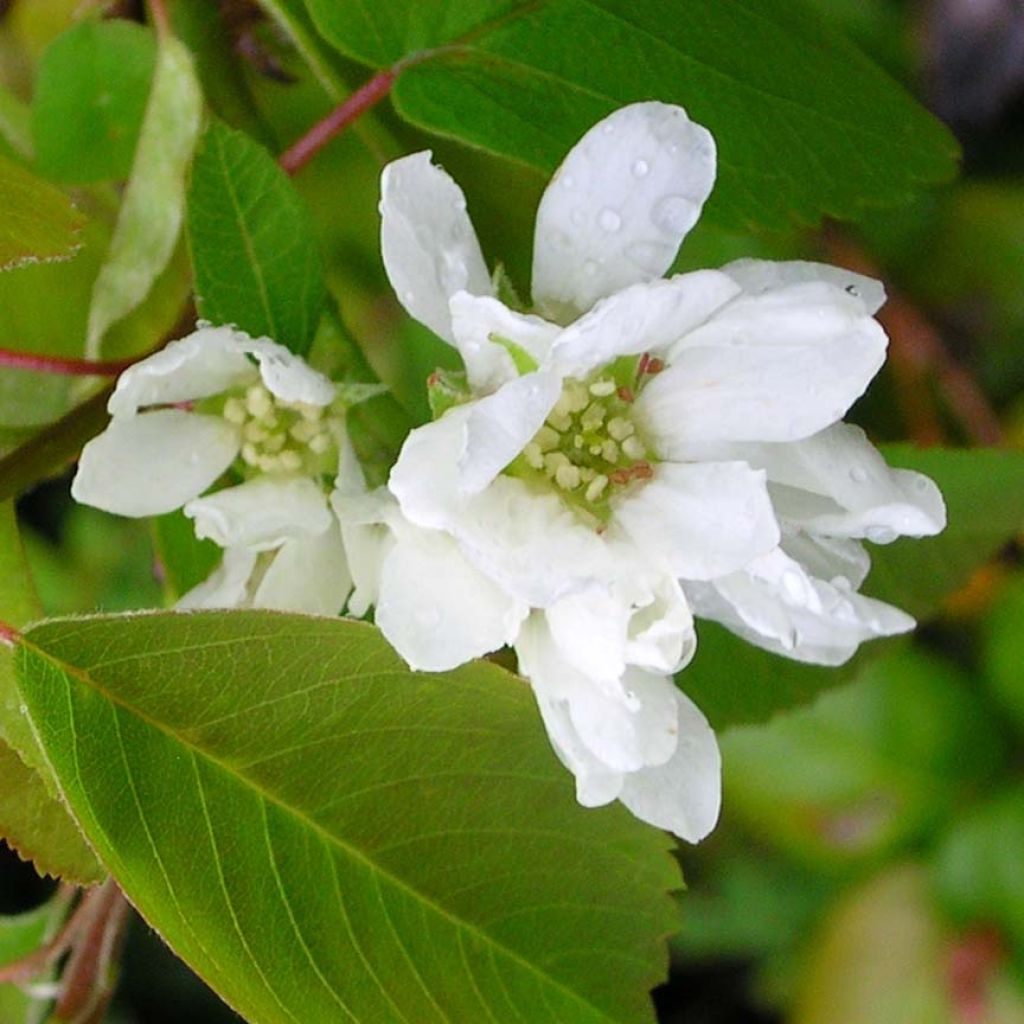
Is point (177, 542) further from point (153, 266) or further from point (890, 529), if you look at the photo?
point (890, 529)

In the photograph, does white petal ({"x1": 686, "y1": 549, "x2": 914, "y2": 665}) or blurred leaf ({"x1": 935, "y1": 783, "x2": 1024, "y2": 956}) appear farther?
blurred leaf ({"x1": 935, "y1": 783, "x2": 1024, "y2": 956})

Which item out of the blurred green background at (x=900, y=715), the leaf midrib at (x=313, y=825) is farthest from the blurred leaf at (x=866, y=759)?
the leaf midrib at (x=313, y=825)

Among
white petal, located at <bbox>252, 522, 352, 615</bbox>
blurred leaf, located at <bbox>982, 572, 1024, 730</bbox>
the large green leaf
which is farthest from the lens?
blurred leaf, located at <bbox>982, 572, 1024, 730</bbox>

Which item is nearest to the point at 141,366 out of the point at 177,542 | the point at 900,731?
the point at 177,542

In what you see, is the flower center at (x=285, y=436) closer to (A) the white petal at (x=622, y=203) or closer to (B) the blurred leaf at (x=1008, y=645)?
(A) the white petal at (x=622, y=203)

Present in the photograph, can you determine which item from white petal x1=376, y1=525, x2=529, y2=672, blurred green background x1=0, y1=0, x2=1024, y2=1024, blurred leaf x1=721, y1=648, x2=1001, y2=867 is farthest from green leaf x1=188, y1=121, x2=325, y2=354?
blurred leaf x1=721, y1=648, x2=1001, y2=867

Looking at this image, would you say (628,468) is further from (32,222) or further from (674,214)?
(32,222)

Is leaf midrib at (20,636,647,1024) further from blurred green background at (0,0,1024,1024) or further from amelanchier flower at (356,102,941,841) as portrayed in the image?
blurred green background at (0,0,1024,1024)
